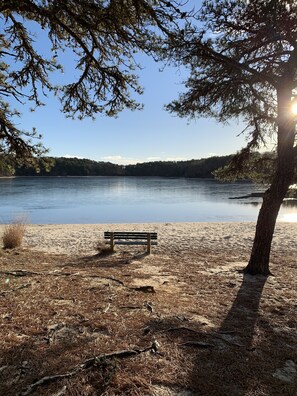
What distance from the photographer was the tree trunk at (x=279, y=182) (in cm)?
682

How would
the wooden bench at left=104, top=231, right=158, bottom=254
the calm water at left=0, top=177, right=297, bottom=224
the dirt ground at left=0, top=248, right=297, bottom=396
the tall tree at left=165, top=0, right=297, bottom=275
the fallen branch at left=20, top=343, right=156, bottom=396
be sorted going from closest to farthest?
the fallen branch at left=20, top=343, right=156, bottom=396, the dirt ground at left=0, top=248, right=297, bottom=396, the tall tree at left=165, top=0, right=297, bottom=275, the wooden bench at left=104, top=231, right=158, bottom=254, the calm water at left=0, top=177, right=297, bottom=224

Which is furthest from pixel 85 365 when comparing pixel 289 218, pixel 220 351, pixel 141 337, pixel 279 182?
pixel 289 218

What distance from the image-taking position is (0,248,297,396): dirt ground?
252cm

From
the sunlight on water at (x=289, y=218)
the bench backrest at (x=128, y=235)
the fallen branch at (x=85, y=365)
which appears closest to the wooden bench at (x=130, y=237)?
the bench backrest at (x=128, y=235)

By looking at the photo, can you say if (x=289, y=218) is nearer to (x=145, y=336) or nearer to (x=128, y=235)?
(x=128, y=235)

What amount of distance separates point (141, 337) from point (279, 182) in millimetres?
4930

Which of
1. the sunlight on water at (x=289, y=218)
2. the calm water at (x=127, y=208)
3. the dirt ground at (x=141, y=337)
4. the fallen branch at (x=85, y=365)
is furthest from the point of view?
the calm water at (x=127, y=208)

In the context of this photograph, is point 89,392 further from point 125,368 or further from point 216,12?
point 216,12

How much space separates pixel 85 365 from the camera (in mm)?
2650

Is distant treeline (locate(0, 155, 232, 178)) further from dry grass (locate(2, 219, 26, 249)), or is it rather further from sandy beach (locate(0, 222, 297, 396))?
sandy beach (locate(0, 222, 297, 396))

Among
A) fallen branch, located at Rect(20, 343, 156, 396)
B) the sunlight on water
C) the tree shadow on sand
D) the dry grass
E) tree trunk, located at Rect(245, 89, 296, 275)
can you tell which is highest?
tree trunk, located at Rect(245, 89, 296, 275)

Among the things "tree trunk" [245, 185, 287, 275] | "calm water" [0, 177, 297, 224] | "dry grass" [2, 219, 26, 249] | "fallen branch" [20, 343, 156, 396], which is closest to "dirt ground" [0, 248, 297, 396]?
"fallen branch" [20, 343, 156, 396]

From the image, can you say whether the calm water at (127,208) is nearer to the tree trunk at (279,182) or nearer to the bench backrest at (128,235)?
the bench backrest at (128,235)

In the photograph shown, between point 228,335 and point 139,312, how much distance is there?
1.08 meters
